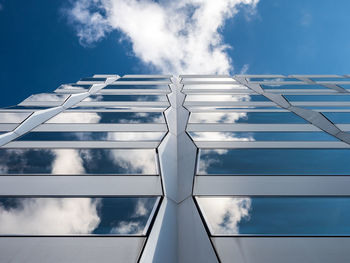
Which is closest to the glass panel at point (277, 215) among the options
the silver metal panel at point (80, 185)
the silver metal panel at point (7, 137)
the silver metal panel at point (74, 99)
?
the silver metal panel at point (80, 185)

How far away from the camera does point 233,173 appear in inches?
184

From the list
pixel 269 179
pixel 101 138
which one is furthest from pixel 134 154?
pixel 269 179

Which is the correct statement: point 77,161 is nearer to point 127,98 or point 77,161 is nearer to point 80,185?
point 80,185

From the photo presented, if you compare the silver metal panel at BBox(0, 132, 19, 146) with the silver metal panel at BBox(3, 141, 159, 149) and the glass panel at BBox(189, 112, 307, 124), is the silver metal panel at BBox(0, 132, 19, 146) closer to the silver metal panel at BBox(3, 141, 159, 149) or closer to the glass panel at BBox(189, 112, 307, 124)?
the silver metal panel at BBox(3, 141, 159, 149)

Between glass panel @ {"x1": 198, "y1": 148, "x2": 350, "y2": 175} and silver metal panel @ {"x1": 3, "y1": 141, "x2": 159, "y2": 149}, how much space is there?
1.59 metres

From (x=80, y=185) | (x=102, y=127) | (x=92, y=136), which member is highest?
(x=102, y=127)

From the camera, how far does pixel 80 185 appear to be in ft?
14.1

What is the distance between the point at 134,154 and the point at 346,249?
429 centimetres

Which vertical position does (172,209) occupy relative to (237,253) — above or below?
above

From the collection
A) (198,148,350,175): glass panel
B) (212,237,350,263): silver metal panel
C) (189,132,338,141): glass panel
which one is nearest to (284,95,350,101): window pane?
(189,132,338,141): glass panel

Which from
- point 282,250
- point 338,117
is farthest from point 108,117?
point 338,117

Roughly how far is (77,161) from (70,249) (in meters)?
2.32

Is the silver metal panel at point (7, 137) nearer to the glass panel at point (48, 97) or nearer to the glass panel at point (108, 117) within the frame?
the glass panel at point (108, 117)

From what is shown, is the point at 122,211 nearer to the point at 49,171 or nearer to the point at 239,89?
the point at 49,171
